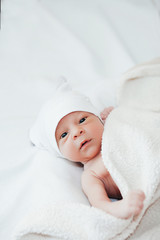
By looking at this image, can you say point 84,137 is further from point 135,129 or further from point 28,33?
point 28,33

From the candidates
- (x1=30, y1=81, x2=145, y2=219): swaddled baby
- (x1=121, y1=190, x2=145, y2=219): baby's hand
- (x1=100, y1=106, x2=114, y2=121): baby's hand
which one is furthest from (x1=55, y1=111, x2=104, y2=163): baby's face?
(x1=121, y1=190, x2=145, y2=219): baby's hand

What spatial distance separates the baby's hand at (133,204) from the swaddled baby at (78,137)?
4.4 inches

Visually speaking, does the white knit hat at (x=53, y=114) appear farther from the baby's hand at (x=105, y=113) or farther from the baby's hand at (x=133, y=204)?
the baby's hand at (x=133, y=204)

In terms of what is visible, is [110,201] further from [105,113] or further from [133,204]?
[105,113]

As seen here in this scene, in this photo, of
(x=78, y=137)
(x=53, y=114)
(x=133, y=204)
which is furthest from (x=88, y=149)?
(x=133, y=204)

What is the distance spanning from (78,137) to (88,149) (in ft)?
0.17

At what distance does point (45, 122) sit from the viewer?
1.10 meters

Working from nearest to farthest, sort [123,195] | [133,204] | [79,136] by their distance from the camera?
[133,204]
[123,195]
[79,136]

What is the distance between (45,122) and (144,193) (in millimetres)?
453

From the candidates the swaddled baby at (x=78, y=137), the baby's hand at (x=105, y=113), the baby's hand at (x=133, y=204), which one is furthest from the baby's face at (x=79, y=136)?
the baby's hand at (x=133, y=204)

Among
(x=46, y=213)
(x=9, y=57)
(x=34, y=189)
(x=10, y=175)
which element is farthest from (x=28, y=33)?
(x=46, y=213)

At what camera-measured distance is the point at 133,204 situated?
75 cm

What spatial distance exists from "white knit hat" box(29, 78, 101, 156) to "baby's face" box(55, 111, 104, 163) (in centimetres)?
2

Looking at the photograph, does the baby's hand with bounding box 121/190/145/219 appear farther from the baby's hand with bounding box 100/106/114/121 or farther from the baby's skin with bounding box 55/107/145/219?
the baby's hand with bounding box 100/106/114/121
